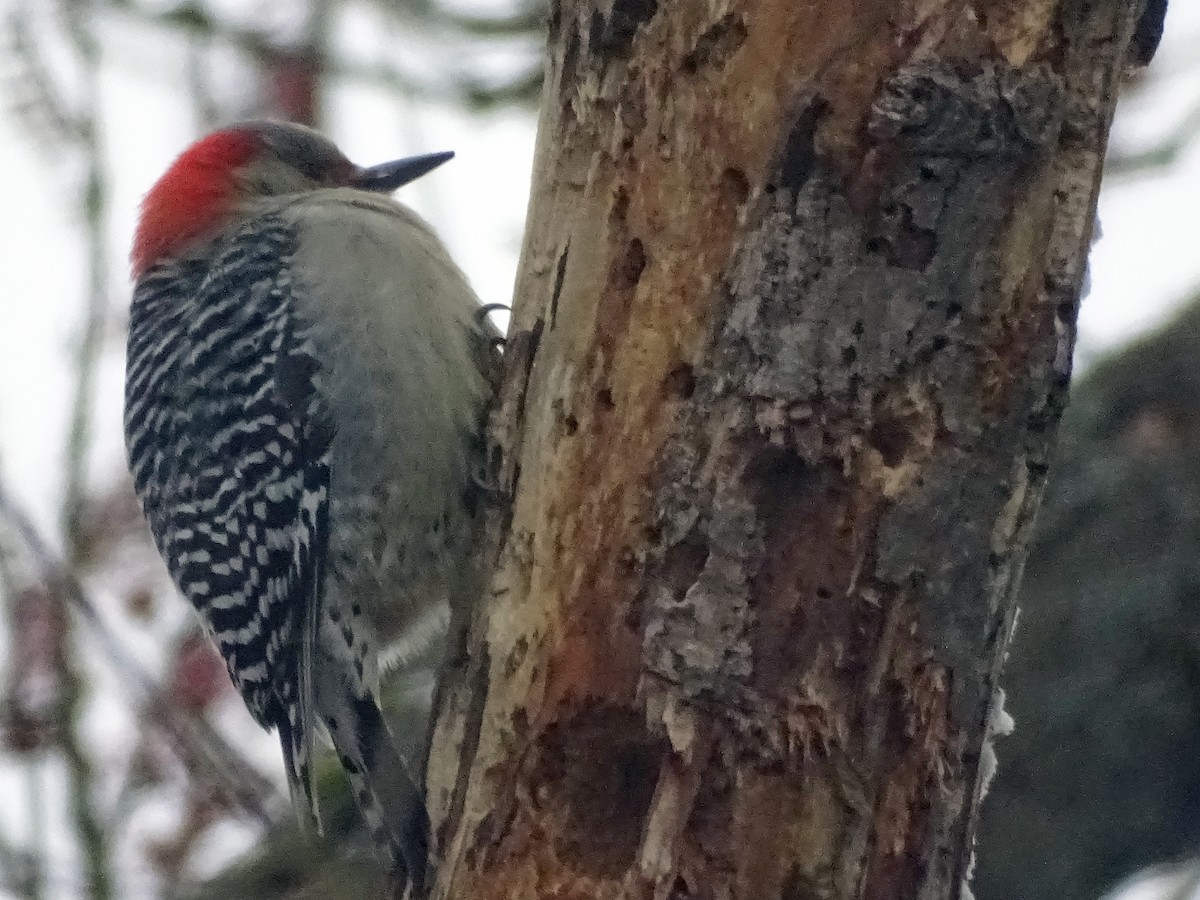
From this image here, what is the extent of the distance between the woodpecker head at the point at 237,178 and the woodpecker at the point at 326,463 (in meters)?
0.37

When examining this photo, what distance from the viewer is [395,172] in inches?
163

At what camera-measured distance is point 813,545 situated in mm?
2129

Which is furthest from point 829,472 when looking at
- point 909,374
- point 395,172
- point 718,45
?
point 395,172

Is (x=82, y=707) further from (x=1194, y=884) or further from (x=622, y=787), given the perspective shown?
(x=1194, y=884)

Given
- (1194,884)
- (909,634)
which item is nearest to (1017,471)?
(909,634)

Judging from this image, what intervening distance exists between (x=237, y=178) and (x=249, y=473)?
1111 mm

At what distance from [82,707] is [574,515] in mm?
2144

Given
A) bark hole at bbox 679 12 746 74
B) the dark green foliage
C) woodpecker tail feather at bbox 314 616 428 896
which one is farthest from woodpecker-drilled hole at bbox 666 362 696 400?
the dark green foliage

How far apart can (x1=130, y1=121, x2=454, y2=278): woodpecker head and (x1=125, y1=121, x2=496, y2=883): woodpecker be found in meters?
0.37

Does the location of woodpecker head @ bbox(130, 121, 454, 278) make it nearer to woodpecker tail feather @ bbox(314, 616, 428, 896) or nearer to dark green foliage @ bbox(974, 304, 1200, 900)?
woodpecker tail feather @ bbox(314, 616, 428, 896)

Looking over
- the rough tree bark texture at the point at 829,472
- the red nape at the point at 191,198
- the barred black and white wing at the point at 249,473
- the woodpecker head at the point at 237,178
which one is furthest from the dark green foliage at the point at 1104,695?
the red nape at the point at 191,198

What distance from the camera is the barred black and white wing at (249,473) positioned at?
3.33 meters

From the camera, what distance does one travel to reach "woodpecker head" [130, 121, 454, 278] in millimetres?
4082

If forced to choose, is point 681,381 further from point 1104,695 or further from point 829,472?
point 1104,695
